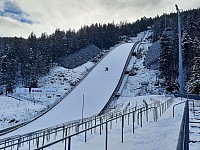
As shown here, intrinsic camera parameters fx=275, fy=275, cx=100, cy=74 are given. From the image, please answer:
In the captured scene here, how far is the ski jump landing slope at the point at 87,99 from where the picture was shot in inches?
1502

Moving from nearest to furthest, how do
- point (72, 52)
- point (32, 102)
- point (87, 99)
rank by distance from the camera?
1. point (87, 99)
2. point (32, 102)
3. point (72, 52)

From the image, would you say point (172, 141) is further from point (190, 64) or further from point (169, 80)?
point (190, 64)

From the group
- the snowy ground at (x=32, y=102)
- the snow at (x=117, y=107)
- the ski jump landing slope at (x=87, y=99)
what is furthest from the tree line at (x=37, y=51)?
the ski jump landing slope at (x=87, y=99)

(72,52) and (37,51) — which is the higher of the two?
(72,52)

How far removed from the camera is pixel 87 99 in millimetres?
52219

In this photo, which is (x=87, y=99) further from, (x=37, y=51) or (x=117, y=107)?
(x=37, y=51)

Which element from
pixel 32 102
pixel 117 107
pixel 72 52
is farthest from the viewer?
pixel 72 52

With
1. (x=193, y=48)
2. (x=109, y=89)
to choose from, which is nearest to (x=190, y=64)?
(x=193, y=48)

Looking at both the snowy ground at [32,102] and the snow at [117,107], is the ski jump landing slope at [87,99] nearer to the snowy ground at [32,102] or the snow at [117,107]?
the snow at [117,107]

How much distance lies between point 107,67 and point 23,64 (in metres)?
26.5

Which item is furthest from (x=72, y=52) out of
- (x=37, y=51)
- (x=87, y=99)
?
(x=87, y=99)

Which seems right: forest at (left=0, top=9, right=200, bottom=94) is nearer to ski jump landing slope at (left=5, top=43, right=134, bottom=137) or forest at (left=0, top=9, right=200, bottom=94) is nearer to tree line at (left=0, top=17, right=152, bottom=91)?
tree line at (left=0, top=17, right=152, bottom=91)

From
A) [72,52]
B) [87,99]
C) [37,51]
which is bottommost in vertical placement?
[87,99]

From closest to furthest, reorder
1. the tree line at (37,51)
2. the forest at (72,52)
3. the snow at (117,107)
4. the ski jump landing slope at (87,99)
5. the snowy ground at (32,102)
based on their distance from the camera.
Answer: the snow at (117,107), the ski jump landing slope at (87,99), the snowy ground at (32,102), the forest at (72,52), the tree line at (37,51)
